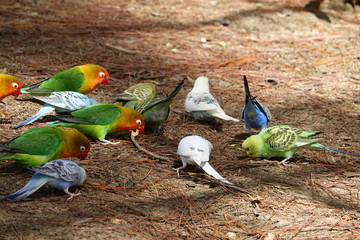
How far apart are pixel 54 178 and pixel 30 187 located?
18 cm

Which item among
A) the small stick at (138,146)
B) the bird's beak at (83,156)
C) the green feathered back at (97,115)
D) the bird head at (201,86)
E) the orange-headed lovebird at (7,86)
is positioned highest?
the orange-headed lovebird at (7,86)

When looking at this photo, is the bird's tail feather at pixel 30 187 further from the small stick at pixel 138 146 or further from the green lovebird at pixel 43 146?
the small stick at pixel 138 146

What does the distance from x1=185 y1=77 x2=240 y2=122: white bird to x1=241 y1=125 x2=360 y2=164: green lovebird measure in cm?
61

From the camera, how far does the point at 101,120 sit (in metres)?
4.85

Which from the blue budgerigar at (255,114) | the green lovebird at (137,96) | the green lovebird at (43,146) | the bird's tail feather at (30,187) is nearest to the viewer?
the bird's tail feather at (30,187)

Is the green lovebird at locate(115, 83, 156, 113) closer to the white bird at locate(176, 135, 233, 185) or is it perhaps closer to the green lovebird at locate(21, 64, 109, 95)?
the green lovebird at locate(21, 64, 109, 95)

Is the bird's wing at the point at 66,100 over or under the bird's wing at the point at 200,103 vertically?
over

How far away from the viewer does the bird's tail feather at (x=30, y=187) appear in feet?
11.7

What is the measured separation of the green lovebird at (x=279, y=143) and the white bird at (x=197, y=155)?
0.56m

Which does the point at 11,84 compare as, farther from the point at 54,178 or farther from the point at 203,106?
the point at 203,106

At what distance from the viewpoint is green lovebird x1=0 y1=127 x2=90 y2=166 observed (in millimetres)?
3906

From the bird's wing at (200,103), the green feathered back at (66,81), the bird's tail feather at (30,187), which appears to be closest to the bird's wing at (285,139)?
the bird's wing at (200,103)

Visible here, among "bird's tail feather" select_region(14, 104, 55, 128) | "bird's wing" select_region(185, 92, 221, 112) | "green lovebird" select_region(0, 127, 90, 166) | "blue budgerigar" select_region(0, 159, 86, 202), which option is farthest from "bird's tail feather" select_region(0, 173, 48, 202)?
"bird's wing" select_region(185, 92, 221, 112)

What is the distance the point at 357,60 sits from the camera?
8.01m
